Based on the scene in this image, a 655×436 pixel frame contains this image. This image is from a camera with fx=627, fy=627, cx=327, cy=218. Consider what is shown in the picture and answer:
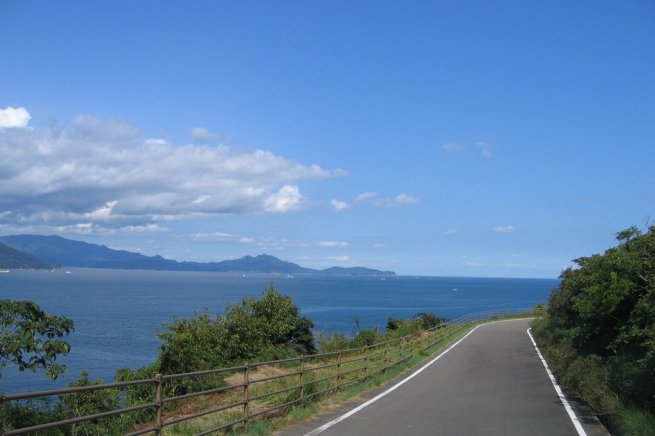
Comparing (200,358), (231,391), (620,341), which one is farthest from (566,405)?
(200,358)

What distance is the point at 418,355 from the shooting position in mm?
26406

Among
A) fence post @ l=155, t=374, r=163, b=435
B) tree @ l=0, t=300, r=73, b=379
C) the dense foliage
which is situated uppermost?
tree @ l=0, t=300, r=73, b=379

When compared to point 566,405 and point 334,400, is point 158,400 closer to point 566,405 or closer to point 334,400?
point 334,400

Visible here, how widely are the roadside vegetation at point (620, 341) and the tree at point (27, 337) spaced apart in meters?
9.04

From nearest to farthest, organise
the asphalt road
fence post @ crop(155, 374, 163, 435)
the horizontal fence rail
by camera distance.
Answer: the horizontal fence rail, fence post @ crop(155, 374, 163, 435), the asphalt road

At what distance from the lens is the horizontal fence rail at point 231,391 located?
7391 mm

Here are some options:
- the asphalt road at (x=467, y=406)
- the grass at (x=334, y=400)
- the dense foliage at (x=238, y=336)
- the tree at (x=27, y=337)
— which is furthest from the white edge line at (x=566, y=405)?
the dense foliage at (x=238, y=336)

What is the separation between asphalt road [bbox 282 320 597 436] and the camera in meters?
10.9

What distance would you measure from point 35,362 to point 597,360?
1274 cm

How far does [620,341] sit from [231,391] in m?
10.3

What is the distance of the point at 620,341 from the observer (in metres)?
15.0

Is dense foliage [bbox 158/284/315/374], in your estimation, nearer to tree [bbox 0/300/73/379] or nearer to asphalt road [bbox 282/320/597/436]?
asphalt road [bbox 282/320/597/436]

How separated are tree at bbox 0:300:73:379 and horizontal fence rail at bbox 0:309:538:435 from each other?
2.29ft

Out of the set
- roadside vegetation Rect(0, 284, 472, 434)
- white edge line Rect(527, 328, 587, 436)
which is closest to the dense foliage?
roadside vegetation Rect(0, 284, 472, 434)
